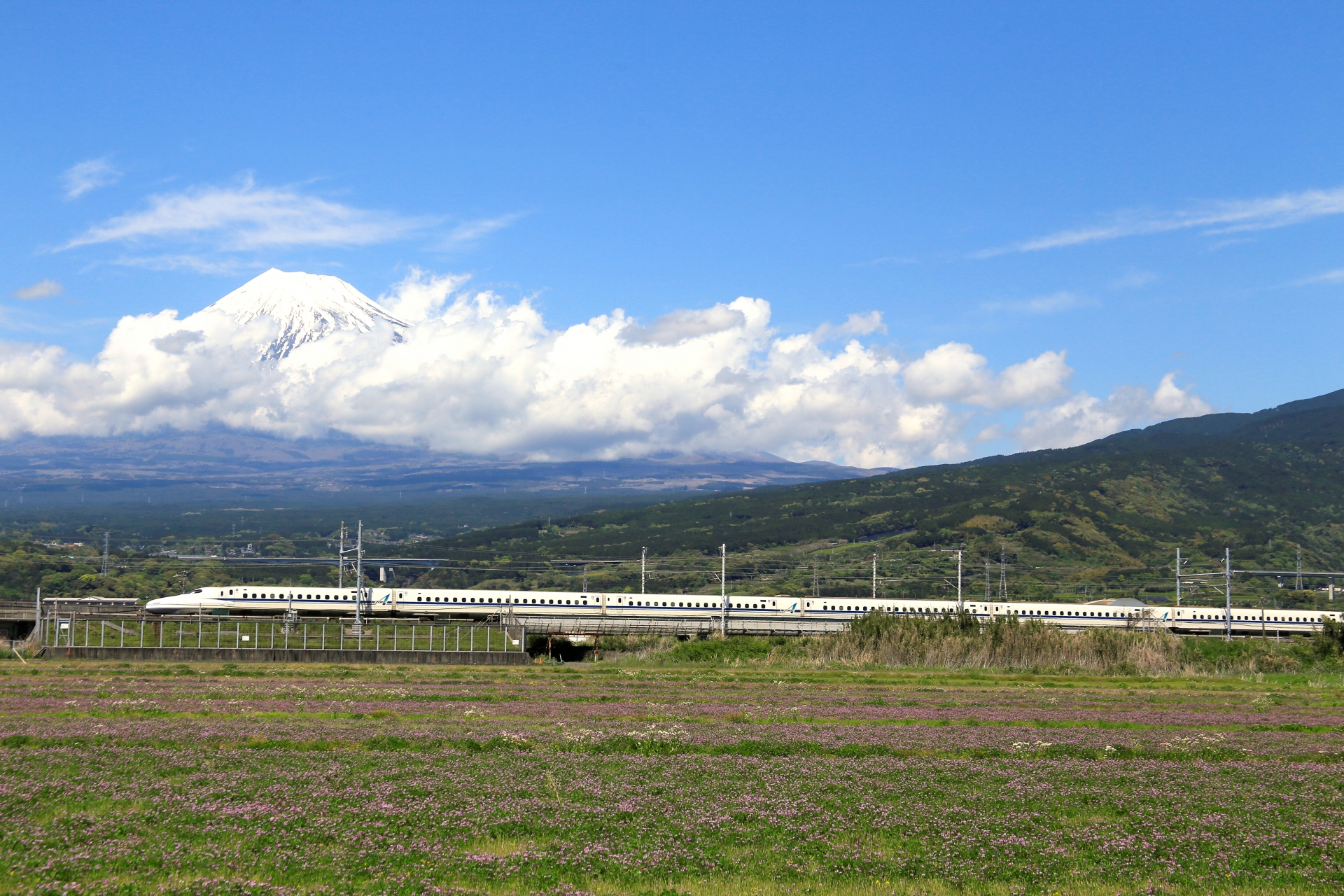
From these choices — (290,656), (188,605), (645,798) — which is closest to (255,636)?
(290,656)

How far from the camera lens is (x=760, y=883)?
15.3 m

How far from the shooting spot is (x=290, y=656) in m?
61.8

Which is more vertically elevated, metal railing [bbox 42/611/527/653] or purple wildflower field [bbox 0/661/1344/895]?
purple wildflower field [bbox 0/661/1344/895]

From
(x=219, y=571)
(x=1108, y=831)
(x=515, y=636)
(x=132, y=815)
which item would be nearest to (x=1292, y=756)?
(x=1108, y=831)

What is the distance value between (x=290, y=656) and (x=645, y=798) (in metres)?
46.8

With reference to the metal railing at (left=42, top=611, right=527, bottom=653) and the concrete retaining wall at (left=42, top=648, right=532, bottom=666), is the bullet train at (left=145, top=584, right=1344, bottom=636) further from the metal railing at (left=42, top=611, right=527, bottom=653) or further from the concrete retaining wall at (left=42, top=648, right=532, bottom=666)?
the concrete retaining wall at (left=42, top=648, right=532, bottom=666)


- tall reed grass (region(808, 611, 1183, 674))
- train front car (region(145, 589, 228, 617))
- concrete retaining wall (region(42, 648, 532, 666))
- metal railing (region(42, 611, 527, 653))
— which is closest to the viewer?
concrete retaining wall (region(42, 648, 532, 666))

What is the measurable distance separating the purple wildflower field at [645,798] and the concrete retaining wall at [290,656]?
20.5 meters

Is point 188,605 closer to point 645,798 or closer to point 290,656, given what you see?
point 290,656

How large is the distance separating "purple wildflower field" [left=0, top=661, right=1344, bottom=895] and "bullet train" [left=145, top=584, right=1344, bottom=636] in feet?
202

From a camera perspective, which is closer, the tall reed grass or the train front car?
the tall reed grass

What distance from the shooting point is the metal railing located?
6606 centimetres

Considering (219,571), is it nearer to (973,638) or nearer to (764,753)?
(973,638)

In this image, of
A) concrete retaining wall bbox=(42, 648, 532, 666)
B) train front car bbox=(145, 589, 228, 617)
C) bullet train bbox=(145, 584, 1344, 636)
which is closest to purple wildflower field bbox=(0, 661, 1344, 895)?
concrete retaining wall bbox=(42, 648, 532, 666)
